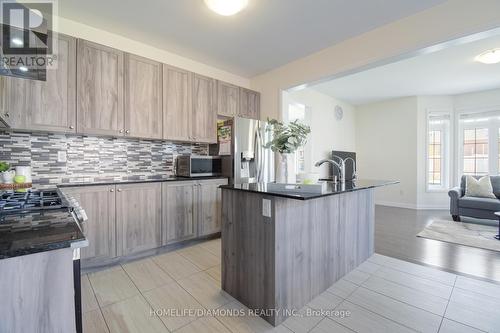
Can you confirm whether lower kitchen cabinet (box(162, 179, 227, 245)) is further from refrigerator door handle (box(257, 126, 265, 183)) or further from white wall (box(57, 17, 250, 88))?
white wall (box(57, 17, 250, 88))

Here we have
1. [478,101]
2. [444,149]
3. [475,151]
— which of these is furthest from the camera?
[444,149]

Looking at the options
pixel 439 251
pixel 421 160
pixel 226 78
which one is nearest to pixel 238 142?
pixel 226 78

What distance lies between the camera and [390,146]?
6098 millimetres

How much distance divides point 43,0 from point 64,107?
41.1 inches

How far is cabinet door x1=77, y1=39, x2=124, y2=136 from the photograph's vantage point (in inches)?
95.3

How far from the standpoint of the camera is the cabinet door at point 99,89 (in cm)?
242

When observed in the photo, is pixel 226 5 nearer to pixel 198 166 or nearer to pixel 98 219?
pixel 198 166

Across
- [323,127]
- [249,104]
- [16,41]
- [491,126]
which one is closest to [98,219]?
[16,41]

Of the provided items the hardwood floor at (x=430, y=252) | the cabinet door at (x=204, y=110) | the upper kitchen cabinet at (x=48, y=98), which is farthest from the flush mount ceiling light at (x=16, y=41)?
the hardwood floor at (x=430, y=252)

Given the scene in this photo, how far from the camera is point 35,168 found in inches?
95.3

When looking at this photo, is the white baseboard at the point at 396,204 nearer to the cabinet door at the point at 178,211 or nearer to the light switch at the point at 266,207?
the cabinet door at the point at 178,211

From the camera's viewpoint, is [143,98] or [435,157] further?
[435,157]

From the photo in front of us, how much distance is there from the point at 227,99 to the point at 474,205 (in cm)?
495

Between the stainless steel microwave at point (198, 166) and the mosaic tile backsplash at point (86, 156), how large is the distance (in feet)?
0.81
